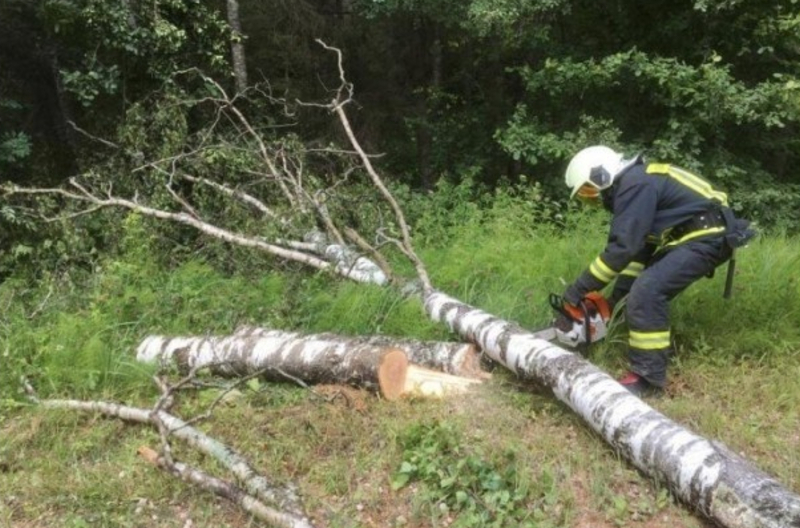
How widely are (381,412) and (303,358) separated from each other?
2.32ft

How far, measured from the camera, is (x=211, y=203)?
7.12 metres

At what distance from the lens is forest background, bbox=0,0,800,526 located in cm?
379

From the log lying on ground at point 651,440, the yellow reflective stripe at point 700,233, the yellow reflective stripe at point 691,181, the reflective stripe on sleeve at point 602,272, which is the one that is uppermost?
the yellow reflective stripe at point 691,181

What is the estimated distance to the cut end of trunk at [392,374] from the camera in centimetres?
419

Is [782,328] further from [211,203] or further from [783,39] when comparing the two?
[211,203]

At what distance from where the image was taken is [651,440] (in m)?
3.33

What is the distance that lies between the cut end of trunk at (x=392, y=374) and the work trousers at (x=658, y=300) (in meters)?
1.37

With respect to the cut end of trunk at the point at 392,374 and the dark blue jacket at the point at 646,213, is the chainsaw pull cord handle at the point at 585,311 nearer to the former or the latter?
the dark blue jacket at the point at 646,213

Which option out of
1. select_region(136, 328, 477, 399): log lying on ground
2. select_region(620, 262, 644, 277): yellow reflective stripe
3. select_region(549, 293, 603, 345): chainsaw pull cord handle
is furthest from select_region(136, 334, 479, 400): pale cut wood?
select_region(620, 262, 644, 277): yellow reflective stripe

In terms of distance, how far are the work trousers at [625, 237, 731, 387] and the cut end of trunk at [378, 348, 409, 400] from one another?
1374 mm

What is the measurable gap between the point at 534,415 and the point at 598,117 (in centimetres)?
557

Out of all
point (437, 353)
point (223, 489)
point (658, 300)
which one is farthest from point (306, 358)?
point (658, 300)

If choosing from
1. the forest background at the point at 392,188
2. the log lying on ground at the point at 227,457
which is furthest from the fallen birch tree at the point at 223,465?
the forest background at the point at 392,188

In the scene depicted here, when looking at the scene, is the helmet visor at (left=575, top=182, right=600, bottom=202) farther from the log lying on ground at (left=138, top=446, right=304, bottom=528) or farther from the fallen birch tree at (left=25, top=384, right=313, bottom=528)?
the log lying on ground at (left=138, top=446, right=304, bottom=528)
